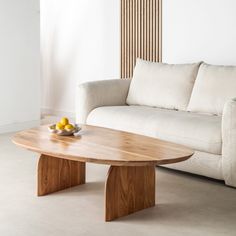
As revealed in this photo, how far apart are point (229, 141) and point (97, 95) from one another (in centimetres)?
165

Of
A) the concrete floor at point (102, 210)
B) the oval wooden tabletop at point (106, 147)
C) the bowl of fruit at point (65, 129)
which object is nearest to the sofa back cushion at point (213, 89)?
the concrete floor at point (102, 210)

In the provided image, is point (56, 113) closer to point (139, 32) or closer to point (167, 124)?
point (139, 32)

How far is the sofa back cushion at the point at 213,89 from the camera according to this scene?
4.01 m

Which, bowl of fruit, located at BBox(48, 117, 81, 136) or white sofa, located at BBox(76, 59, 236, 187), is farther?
white sofa, located at BBox(76, 59, 236, 187)

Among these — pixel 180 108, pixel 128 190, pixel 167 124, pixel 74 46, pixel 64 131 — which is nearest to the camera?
pixel 128 190

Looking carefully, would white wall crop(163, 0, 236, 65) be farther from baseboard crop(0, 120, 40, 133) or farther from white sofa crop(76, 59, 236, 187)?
baseboard crop(0, 120, 40, 133)

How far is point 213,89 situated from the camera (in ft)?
13.4

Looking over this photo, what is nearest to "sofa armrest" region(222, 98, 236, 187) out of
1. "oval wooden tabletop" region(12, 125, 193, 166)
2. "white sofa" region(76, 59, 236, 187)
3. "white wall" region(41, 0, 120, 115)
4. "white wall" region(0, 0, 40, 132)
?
"white sofa" region(76, 59, 236, 187)

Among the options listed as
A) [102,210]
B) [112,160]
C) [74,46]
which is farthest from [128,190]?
[74,46]

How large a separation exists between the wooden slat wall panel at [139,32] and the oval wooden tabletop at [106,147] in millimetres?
2098

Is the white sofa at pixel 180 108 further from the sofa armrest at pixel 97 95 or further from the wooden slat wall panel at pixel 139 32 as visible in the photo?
the wooden slat wall panel at pixel 139 32

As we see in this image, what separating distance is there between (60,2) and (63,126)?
3.52m

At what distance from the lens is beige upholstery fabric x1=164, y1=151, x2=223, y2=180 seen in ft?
11.5

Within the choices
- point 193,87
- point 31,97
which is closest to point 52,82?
point 31,97
